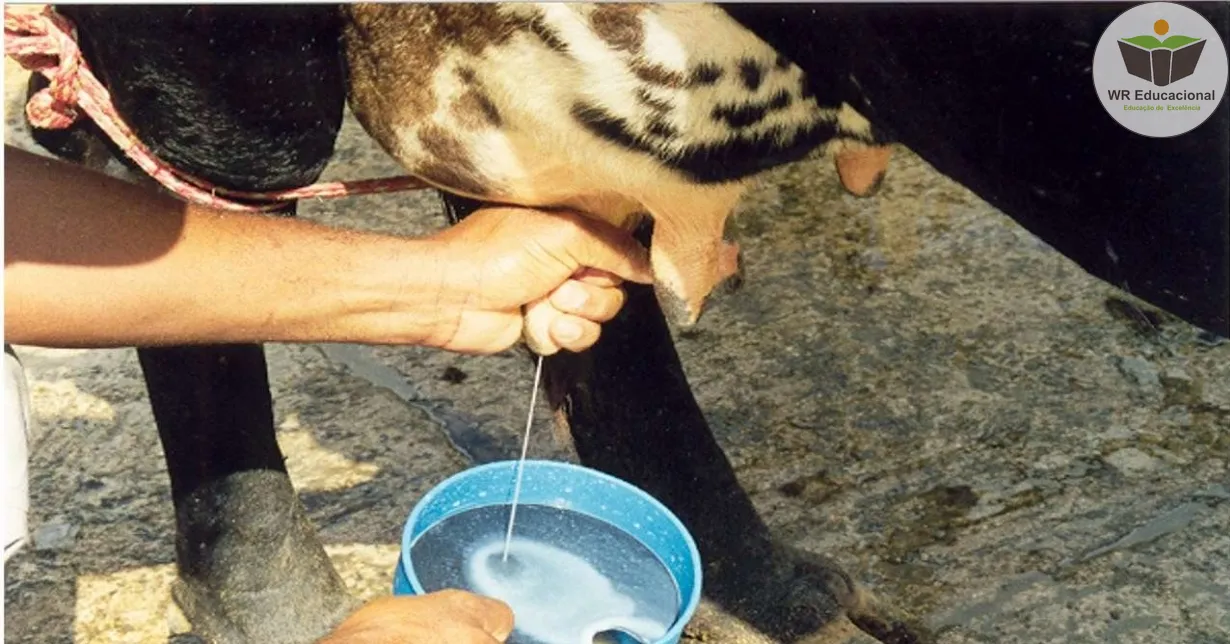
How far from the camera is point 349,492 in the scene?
6.30ft

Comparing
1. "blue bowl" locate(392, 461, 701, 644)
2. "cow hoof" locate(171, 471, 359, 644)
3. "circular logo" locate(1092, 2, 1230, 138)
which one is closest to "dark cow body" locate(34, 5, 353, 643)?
"cow hoof" locate(171, 471, 359, 644)

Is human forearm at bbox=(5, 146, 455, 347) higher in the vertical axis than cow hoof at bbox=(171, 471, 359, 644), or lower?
higher

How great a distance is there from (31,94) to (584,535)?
2.03ft

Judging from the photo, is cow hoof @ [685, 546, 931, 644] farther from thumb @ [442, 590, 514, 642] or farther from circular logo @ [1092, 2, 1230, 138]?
circular logo @ [1092, 2, 1230, 138]

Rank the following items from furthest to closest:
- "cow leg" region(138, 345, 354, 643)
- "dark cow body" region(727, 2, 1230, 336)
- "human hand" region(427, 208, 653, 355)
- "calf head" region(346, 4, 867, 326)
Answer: "cow leg" region(138, 345, 354, 643), "human hand" region(427, 208, 653, 355), "calf head" region(346, 4, 867, 326), "dark cow body" region(727, 2, 1230, 336)

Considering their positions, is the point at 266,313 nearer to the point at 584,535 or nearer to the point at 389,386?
the point at 584,535

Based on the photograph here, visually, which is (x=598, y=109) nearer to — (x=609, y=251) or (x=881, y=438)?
(x=609, y=251)

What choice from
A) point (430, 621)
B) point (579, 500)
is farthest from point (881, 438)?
point (430, 621)

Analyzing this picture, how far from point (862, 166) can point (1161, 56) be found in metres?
0.31

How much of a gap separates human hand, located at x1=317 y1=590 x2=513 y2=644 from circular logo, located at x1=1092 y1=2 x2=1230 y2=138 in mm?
531

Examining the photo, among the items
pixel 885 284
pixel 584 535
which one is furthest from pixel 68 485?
pixel 885 284

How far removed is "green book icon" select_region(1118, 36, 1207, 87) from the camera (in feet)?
4.30

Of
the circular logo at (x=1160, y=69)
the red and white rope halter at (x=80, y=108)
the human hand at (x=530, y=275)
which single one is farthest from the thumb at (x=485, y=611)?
the circular logo at (x=1160, y=69)

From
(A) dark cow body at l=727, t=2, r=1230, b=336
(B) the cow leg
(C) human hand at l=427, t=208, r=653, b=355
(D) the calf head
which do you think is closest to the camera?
(A) dark cow body at l=727, t=2, r=1230, b=336
